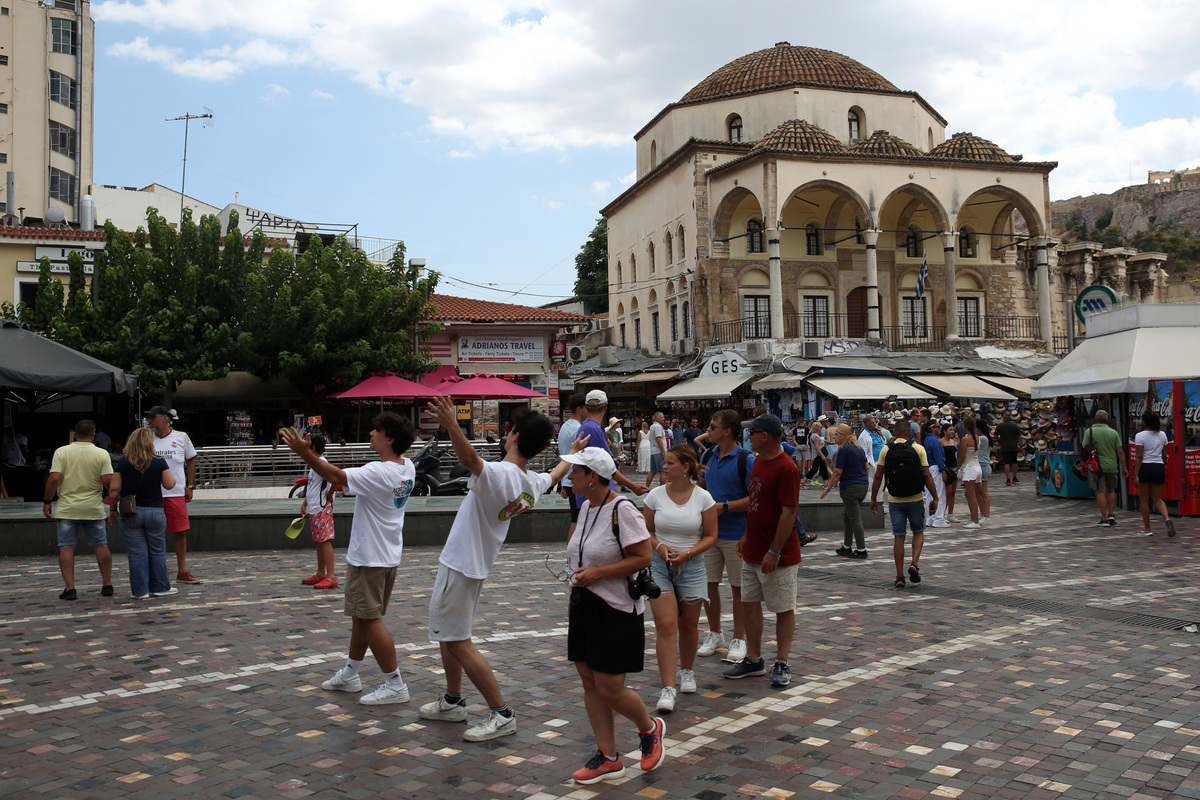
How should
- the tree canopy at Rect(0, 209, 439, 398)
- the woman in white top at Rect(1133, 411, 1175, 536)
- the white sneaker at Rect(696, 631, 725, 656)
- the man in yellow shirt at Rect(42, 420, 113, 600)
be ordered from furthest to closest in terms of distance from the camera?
the tree canopy at Rect(0, 209, 439, 398), the woman in white top at Rect(1133, 411, 1175, 536), the man in yellow shirt at Rect(42, 420, 113, 600), the white sneaker at Rect(696, 631, 725, 656)

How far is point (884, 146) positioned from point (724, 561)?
29944 millimetres

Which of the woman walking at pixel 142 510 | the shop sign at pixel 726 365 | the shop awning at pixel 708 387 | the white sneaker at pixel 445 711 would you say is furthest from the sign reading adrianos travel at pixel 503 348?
the white sneaker at pixel 445 711

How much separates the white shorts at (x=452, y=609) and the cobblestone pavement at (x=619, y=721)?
0.56 meters

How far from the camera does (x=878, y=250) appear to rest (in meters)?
34.8

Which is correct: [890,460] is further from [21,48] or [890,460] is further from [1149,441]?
[21,48]

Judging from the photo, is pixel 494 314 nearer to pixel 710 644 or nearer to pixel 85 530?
pixel 85 530

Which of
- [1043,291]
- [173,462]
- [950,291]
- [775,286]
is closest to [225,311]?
[173,462]

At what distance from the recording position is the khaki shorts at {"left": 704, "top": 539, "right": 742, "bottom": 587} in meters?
6.26

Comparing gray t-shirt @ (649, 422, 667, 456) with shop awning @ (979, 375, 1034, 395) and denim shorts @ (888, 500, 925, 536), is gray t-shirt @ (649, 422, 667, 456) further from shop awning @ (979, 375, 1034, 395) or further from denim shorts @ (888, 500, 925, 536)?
shop awning @ (979, 375, 1034, 395)

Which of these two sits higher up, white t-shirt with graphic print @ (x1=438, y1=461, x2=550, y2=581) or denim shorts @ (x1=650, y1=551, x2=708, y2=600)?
white t-shirt with graphic print @ (x1=438, y1=461, x2=550, y2=581)

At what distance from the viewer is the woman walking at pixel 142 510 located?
8391 mm

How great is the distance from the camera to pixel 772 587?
19.1 ft

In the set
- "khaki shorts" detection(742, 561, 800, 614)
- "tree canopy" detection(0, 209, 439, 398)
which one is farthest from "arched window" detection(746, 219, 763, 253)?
"khaki shorts" detection(742, 561, 800, 614)

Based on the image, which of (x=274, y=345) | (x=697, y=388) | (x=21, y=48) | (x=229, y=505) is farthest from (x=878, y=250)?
(x=21, y=48)
